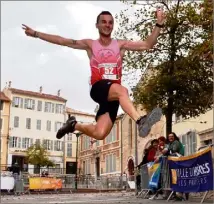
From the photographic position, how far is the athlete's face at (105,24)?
523cm

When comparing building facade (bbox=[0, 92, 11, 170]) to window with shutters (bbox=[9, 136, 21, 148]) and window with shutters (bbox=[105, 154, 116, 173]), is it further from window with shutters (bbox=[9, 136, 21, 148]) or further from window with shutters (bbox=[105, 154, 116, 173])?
window with shutters (bbox=[105, 154, 116, 173])

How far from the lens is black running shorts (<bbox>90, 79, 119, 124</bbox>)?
5271 millimetres

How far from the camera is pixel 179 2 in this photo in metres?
20.8

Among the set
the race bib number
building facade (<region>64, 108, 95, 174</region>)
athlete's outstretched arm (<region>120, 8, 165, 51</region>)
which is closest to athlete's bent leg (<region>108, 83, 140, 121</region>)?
the race bib number

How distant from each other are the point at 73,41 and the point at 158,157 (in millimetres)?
7736

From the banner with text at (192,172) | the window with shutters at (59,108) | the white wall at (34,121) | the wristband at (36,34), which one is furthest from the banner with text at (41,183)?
the window with shutters at (59,108)

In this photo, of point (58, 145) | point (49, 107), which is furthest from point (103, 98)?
point (49, 107)

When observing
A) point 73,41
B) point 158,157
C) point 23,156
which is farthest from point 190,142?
point 23,156

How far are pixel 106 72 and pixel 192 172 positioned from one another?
6.34 meters

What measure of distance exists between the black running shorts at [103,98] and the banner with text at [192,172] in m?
5.32

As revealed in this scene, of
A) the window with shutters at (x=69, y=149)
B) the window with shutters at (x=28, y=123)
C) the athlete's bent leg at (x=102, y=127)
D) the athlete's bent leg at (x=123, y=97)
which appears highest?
the window with shutters at (x=28, y=123)

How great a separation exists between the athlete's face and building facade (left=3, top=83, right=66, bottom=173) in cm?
6542

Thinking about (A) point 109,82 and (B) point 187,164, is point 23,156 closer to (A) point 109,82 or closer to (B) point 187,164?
(B) point 187,164

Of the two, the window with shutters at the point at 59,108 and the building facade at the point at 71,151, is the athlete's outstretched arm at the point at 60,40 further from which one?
the window with shutters at the point at 59,108
